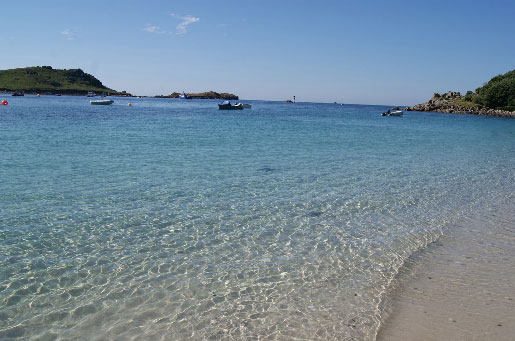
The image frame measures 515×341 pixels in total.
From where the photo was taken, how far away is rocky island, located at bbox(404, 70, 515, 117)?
108 m

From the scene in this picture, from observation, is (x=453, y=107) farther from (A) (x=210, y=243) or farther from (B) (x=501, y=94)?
(A) (x=210, y=243)

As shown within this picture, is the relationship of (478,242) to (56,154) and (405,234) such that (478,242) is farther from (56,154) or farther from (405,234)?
(56,154)

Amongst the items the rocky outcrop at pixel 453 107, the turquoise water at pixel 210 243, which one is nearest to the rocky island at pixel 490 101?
the rocky outcrop at pixel 453 107

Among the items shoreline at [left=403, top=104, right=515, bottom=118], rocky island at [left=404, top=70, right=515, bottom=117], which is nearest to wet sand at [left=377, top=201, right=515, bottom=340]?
shoreline at [left=403, top=104, right=515, bottom=118]

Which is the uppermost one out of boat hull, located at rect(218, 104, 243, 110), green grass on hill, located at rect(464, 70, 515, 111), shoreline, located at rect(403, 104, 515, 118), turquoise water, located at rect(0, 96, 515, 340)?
green grass on hill, located at rect(464, 70, 515, 111)

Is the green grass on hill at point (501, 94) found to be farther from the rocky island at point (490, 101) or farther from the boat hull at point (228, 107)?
the boat hull at point (228, 107)

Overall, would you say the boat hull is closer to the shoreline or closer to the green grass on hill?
the shoreline

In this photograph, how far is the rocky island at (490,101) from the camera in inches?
4259

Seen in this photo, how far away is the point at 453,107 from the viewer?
126750mm

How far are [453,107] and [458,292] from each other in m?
138

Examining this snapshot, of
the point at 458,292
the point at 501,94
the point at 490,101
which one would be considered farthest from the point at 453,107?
the point at 458,292

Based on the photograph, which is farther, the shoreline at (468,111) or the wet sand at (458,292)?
the shoreline at (468,111)

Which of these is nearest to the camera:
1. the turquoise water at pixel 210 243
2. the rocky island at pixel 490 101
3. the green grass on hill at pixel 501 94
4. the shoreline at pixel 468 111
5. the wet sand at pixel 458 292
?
the wet sand at pixel 458 292

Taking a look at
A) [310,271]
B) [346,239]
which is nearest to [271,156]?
[346,239]
